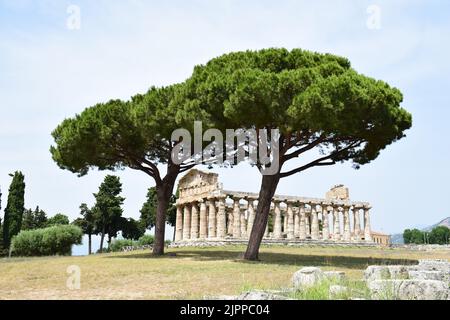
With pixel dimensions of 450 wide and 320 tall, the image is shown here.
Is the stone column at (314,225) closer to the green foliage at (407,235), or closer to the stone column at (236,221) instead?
the stone column at (236,221)

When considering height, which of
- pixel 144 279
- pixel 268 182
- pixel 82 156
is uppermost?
pixel 82 156

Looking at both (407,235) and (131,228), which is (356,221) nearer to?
(131,228)

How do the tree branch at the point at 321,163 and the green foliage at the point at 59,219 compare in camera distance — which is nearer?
the tree branch at the point at 321,163

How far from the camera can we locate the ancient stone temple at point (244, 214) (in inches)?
1781

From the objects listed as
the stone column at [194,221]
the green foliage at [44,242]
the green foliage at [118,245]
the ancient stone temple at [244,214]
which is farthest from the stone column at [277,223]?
the green foliage at [44,242]

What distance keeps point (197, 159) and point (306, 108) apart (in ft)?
32.1

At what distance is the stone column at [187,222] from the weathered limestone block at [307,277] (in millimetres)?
40850

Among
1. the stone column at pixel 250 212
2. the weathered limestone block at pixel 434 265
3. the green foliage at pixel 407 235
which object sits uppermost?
the stone column at pixel 250 212

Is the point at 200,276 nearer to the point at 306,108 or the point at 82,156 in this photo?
the point at 306,108

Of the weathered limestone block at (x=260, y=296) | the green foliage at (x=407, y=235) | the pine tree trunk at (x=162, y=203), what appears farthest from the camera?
the green foliage at (x=407, y=235)

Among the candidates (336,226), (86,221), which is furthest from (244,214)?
(86,221)
